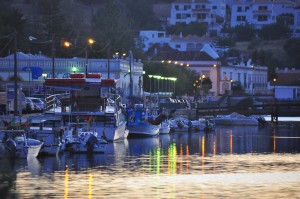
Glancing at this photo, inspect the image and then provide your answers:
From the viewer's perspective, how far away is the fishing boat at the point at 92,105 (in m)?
64.2

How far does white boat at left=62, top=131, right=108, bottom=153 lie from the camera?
186ft

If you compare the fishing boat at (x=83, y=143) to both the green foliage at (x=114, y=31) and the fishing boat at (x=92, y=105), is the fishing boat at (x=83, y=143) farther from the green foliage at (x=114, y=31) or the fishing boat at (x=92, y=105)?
the green foliage at (x=114, y=31)

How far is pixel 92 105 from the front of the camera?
66.4 m

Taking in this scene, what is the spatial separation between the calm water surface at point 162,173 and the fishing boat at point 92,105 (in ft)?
3.44

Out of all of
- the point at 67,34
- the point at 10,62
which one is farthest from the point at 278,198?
the point at 67,34

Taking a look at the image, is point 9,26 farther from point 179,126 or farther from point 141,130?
point 141,130

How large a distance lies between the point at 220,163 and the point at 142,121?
22.8 meters

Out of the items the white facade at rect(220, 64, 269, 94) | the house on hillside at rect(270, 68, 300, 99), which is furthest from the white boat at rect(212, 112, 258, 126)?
the house on hillside at rect(270, 68, 300, 99)

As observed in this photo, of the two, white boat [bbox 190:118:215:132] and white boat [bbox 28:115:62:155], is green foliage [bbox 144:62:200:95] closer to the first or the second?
white boat [bbox 190:118:215:132]

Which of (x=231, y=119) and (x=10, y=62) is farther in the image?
(x=231, y=119)

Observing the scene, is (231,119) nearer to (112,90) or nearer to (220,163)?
(112,90)

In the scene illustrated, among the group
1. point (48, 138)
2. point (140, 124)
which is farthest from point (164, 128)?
point (48, 138)

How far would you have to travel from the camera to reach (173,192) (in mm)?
41219

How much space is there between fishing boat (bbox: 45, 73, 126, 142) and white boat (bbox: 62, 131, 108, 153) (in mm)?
4316
